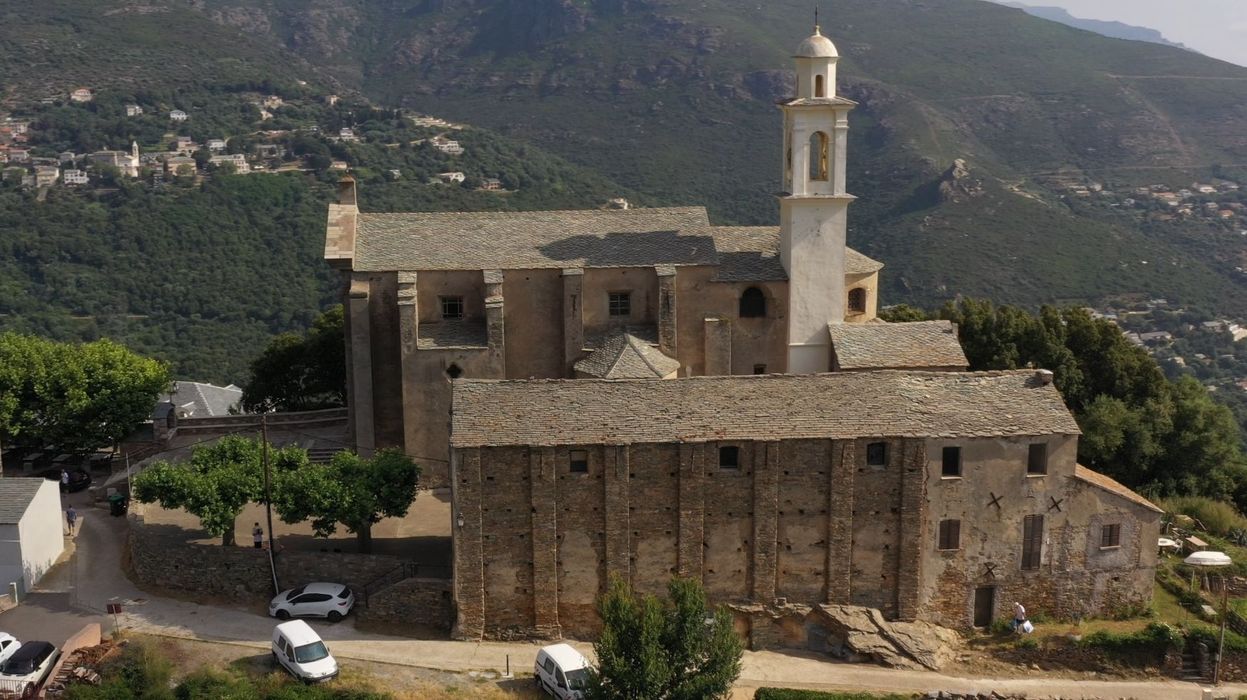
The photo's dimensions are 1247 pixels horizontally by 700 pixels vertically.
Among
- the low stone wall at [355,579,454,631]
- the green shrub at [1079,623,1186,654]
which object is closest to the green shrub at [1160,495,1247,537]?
the green shrub at [1079,623,1186,654]

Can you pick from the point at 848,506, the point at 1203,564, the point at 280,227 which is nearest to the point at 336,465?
the point at 848,506

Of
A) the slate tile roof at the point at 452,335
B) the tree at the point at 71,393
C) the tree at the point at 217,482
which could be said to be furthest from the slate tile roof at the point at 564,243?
the tree at the point at 71,393

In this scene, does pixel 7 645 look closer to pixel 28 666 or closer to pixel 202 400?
pixel 28 666

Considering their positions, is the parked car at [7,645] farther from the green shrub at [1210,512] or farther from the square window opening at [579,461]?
the green shrub at [1210,512]

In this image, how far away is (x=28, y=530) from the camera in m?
39.1

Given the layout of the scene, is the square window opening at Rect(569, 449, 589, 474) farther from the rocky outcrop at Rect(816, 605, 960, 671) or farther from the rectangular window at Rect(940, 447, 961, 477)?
the rectangular window at Rect(940, 447, 961, 477)

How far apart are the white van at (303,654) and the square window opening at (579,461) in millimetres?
7960

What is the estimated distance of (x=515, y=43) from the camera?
173750 millimetres

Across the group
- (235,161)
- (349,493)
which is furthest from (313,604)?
(235,161)

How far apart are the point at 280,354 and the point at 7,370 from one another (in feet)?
42.8

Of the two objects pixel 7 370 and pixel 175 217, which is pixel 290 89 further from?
pixel 7 370

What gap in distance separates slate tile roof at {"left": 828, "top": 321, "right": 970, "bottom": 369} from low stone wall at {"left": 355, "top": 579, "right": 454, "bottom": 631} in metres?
15.2

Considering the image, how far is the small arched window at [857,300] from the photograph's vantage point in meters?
49.9

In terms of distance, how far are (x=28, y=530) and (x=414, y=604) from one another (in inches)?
462
